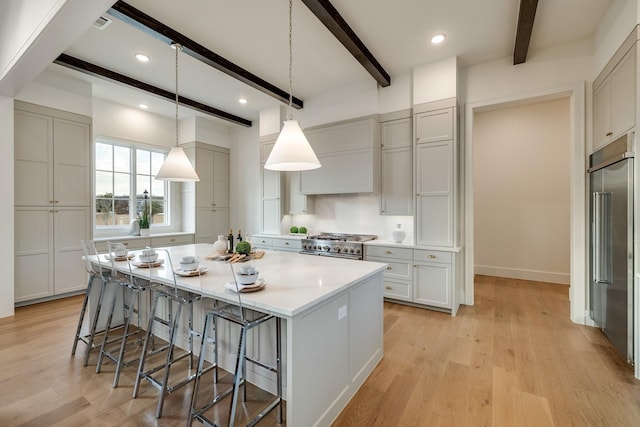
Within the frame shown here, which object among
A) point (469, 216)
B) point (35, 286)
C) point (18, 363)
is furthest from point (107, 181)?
point (469, 216)

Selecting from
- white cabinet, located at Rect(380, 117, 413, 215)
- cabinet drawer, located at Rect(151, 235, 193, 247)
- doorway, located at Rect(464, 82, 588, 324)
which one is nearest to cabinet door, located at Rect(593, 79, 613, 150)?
doorway, located at Rect(464, 82, 588, 324)

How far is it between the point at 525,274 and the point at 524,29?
3.92m

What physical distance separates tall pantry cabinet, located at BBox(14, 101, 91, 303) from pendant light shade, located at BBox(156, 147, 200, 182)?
6.95 ft

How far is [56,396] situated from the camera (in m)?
1.96

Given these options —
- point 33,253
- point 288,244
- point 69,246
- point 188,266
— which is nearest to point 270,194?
point 288,244

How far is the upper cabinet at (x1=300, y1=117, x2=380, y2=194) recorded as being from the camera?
4.02 meters

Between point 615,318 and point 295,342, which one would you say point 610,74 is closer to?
point 615,318

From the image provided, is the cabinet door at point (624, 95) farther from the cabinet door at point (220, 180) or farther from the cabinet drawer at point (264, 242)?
the cabinet door at point (220, 180)

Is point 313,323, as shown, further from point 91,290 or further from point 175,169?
point 91,290

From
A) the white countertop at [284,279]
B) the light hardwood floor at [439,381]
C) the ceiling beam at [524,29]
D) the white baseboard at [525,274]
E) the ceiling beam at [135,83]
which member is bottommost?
the light hardwood floor at [439,381]

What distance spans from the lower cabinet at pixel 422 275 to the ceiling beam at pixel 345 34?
2.29 metres

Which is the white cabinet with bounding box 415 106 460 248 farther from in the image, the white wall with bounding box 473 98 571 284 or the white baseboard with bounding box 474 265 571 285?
the white baseboard with bounding box 474 265 571 285

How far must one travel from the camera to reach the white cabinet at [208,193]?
5570mm

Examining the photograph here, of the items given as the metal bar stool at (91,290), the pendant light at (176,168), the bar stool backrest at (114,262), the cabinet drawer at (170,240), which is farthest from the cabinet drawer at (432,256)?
the cabinet drawer at (170,240)
